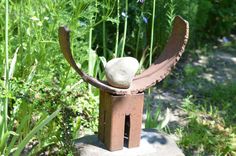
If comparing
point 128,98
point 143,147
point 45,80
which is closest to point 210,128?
point 143,147

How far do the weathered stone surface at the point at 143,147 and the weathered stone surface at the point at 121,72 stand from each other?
0.36 metres

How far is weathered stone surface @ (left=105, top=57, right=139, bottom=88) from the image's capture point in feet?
7.47

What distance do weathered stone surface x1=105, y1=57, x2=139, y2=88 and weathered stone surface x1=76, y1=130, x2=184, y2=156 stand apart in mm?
356

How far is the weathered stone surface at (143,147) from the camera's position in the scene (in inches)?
94.0

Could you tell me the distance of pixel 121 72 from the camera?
227cm

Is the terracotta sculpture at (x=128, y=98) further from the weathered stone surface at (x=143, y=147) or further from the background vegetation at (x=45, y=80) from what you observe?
the background vegetation at (x=45, y=80)

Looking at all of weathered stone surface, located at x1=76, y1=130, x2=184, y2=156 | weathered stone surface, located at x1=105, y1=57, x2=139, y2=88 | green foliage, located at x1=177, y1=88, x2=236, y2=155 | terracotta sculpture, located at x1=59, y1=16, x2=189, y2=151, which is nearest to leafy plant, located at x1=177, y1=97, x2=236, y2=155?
green foliage, located at x1=177, y1=88, x2=236, y2=155

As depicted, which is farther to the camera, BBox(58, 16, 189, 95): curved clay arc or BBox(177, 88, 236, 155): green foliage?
BBox(177, 88, 236, 155): green foliage

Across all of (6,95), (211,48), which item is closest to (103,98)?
(6,95)

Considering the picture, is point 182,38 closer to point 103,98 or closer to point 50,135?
point 103,98

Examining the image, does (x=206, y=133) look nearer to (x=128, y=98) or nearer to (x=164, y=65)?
(x=164, y=65)

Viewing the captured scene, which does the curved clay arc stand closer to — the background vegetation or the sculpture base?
the sculpture base

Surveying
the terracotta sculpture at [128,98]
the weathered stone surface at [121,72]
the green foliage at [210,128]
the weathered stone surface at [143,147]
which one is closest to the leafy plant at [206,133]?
the green foliage at [210,128]

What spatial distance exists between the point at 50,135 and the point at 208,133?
49.2 inches
